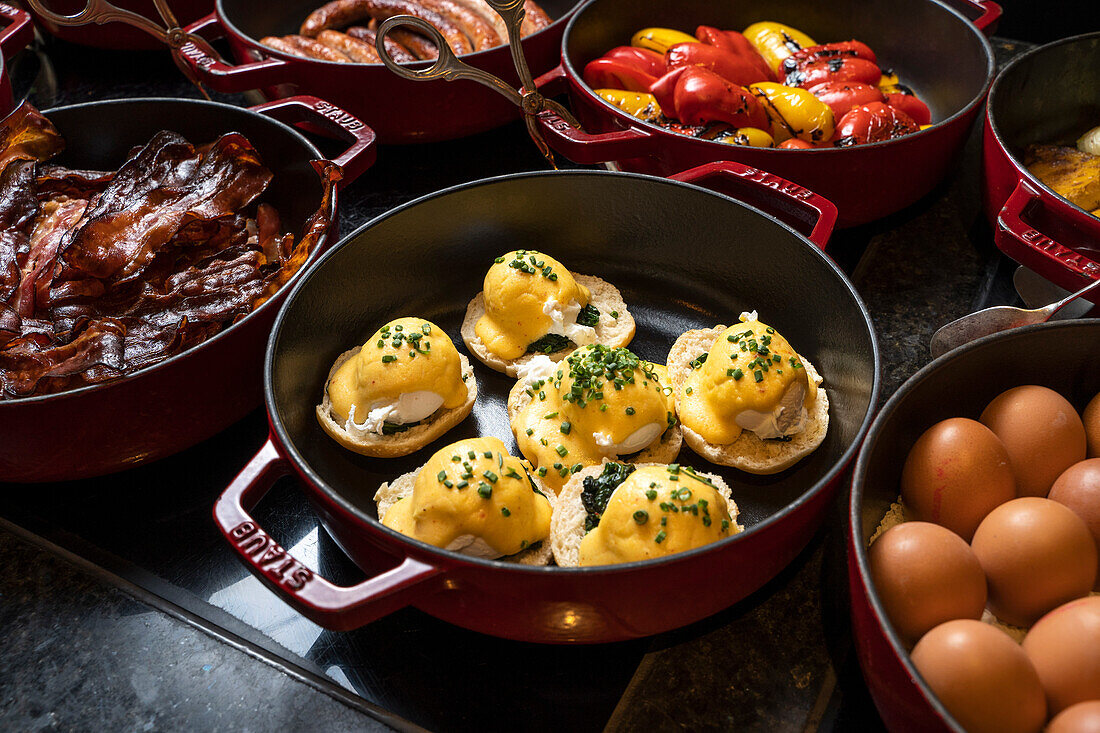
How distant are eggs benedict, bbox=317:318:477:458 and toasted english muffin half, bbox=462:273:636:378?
14cm

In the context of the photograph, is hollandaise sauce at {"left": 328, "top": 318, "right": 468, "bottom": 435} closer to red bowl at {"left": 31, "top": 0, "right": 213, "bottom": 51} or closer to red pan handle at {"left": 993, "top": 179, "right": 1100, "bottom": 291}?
red pan handle at {"left": 993, "top": 179, "right": 1100, "bottom": 291}

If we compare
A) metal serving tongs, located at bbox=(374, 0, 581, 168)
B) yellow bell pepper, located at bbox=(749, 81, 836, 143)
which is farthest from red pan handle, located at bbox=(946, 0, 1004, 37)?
metal serving tongs, located at bbox=(374, 0, 581, 168)

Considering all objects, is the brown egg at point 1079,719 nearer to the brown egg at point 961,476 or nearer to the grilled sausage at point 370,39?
the brown egg at point 961,476

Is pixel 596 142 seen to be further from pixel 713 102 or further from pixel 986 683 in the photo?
pixel 986 683

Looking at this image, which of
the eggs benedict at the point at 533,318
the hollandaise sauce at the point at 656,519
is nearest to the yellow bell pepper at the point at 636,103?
the eggs benedict at the point at 533,318

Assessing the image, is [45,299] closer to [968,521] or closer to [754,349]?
[754,349]

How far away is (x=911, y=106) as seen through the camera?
2328 millimetres

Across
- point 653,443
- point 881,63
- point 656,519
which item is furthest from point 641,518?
point 881,63

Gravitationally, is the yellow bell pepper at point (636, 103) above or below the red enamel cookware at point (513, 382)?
above

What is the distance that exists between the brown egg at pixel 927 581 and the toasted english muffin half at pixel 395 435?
879 mm

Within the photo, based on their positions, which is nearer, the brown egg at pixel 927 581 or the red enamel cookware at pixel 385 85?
the brown egg at pixel 927 581

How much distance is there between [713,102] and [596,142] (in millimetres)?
399

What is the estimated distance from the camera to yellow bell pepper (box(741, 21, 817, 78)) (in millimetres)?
2604

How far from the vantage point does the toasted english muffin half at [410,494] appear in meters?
1.43
